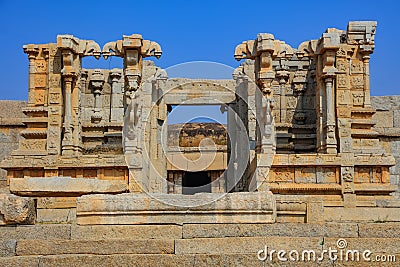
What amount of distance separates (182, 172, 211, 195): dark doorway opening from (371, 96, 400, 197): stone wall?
7.54 meters

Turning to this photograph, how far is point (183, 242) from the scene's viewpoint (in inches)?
281

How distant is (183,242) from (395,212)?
201 inches

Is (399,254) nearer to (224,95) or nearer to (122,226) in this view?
(122,226)

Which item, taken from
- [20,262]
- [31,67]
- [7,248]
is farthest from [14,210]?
[31,67]

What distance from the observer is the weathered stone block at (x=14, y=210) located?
7.76 metres

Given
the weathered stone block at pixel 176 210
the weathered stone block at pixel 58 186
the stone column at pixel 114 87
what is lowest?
the weathered stone block at pixel 176 210

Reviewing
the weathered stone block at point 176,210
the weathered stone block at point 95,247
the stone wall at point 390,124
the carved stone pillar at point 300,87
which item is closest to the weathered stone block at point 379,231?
the weathered stone block at point 176,210

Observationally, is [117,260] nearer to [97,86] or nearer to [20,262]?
[20,262]

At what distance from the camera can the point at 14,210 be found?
778cm

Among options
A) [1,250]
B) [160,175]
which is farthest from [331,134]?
[1,250]

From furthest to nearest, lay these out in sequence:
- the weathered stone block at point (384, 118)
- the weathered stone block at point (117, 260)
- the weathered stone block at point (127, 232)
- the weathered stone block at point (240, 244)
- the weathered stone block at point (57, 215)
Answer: the weathered stone block at point (384, 118) → the weathered stone block at point (57, 215) → the weathered stone block at point (127, 232) → the weathered stone block at point (240, 244) → the weathered stone block at point (117, 260)

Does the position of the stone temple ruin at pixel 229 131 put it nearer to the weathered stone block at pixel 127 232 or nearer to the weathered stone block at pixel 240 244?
the weathered stone block at pixel 127 232

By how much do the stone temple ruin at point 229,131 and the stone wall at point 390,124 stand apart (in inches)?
1.1

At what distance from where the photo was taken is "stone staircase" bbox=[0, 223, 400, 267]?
22.7 ft
